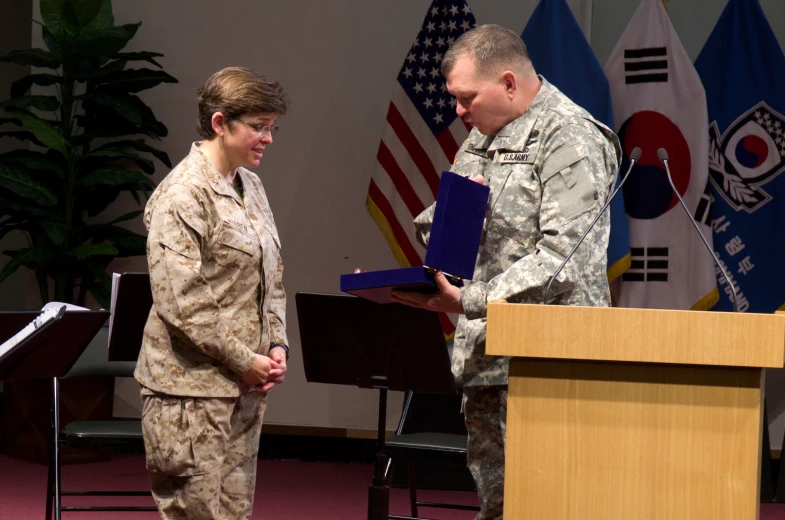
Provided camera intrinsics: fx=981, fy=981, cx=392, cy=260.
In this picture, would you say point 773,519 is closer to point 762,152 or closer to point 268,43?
point 762,152

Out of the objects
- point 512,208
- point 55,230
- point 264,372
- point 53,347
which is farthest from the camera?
point 55,230

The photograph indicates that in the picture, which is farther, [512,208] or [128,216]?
[128,216]

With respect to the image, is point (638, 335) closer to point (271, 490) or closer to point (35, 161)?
point (271, 490)

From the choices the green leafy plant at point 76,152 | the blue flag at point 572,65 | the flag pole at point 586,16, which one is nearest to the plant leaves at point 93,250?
the green leafy plant at point 76,152

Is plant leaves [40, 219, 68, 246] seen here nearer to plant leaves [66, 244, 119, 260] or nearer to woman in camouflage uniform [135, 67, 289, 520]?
plant leaves [66, 244, 119, 260]

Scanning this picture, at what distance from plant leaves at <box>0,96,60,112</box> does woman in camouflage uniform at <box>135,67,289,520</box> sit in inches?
130

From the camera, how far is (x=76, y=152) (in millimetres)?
5879

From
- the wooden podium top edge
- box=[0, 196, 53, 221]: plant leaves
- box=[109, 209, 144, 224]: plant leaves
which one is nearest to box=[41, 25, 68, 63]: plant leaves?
box=[0, 196, 53, 221]: plant leaves

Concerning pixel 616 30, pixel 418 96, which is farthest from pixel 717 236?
pixel 418 96

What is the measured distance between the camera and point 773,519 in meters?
4.86

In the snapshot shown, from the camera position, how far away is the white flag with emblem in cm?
514

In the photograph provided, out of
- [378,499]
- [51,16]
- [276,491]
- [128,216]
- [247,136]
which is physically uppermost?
[51,16]

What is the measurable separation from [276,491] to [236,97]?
9.99 feet

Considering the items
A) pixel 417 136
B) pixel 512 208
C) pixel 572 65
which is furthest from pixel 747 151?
pixel 512 208
